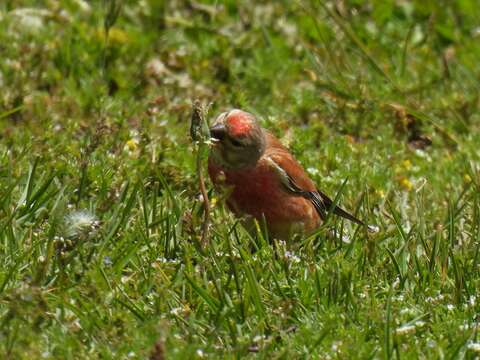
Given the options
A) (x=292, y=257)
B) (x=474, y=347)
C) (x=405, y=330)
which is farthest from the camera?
(x=292, y=257)

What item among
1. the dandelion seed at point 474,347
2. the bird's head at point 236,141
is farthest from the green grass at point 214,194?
the bird's head at point 236,141

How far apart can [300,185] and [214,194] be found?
0.43 m

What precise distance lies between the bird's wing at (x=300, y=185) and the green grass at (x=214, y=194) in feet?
0.63

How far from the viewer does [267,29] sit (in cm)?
878

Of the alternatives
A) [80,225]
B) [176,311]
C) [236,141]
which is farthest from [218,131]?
[176,311]

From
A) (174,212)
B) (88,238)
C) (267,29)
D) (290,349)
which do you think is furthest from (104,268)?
(267,29)

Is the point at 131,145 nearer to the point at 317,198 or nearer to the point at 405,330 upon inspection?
the point at 317,198

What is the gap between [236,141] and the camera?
5.66 m

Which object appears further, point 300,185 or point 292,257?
point 300,185

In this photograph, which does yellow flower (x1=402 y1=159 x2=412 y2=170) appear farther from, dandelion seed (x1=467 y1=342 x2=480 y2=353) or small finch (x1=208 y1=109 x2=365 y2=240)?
dandelion seed (x1=467 y1=342 x2=480 y2=353)

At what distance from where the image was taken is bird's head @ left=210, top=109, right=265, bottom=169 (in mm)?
5695

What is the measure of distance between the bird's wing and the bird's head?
12 centimetres

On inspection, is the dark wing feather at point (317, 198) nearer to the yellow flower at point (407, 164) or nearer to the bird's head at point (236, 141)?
the bird's head at point (236, 141)

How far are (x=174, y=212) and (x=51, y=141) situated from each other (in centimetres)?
141
